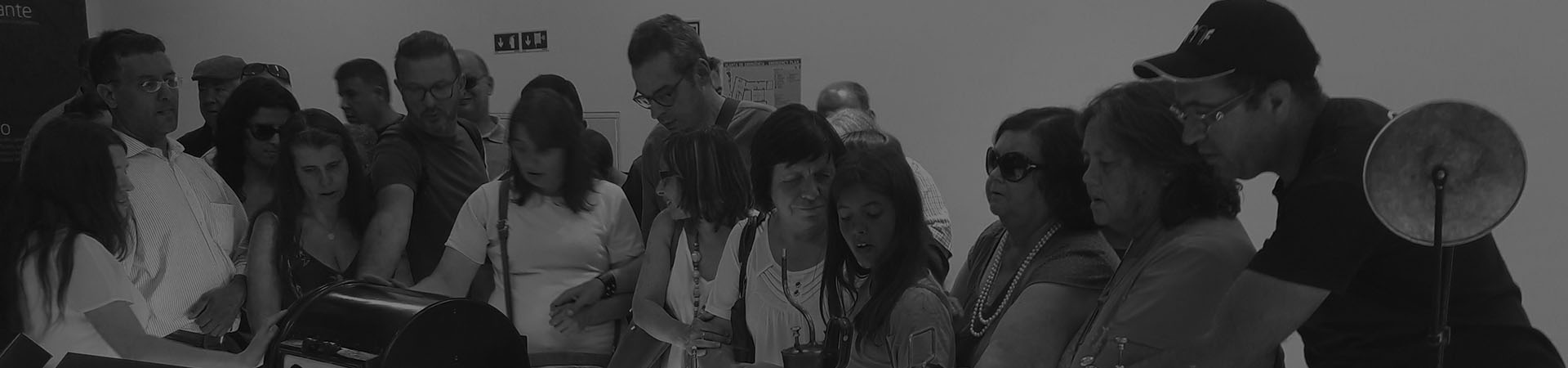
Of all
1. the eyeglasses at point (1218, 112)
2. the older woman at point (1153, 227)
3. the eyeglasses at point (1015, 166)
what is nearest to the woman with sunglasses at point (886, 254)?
the eyeglasses at point (1015, 166)

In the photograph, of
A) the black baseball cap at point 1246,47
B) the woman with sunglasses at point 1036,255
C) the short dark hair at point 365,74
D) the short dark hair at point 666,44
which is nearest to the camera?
the black baseball cap at point 1246,47

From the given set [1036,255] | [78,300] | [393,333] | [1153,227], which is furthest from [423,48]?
[1153,227]

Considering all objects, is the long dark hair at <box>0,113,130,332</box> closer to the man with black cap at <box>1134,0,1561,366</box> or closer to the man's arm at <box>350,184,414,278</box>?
the man's arm at <box>350,184,414,278</box>

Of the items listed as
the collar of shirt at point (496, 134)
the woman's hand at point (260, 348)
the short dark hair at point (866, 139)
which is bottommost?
the woman's hand at point (260, 348)

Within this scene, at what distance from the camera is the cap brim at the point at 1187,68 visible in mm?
Result: 1542

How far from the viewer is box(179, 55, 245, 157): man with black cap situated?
4230 mm

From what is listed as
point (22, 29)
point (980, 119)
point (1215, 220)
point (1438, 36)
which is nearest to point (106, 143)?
point (1215, 220)

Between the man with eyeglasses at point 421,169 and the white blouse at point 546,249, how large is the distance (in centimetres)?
28

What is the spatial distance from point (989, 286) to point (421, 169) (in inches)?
76.8

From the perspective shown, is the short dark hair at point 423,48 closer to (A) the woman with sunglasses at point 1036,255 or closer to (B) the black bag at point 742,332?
(B) the black bag at point 742,332

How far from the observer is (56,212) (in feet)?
8.86

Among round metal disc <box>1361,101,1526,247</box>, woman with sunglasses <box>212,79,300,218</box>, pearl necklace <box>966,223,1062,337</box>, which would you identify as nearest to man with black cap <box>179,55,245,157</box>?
woman with sunglasses <box>212,79,300,218</box>

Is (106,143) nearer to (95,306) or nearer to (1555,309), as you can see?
(95,306)

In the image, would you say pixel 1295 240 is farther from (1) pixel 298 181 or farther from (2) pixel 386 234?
(1) pixel 298 181
